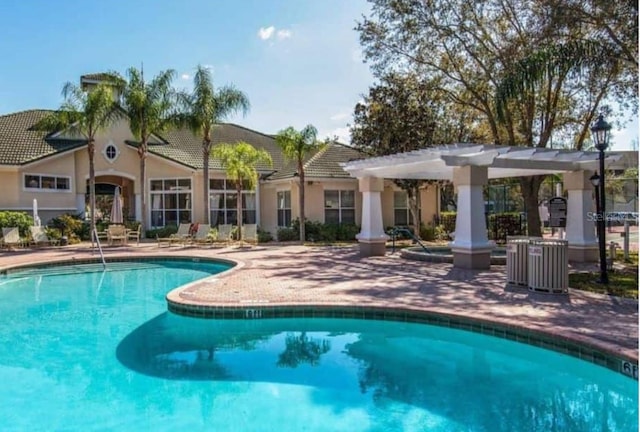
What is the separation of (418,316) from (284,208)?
18031 millimetres

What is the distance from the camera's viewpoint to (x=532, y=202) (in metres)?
19.0

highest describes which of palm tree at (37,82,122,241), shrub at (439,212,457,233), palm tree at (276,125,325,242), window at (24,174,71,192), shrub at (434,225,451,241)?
palm tree at (37,82,122,241)

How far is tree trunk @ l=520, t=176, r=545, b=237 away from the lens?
18.6 metres

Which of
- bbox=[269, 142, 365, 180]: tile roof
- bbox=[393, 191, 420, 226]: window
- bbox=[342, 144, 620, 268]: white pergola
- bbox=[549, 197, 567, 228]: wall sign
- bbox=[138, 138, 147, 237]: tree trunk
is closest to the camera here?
bbox=[342, 144, 620, 268]: white pergola

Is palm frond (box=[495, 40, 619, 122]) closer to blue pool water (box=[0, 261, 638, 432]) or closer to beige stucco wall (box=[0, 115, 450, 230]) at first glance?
blue pool water (box=[0, 261, 638, 432])

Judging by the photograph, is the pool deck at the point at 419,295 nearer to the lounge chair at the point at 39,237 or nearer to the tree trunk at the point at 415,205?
the lounge chair at the point at 39,237

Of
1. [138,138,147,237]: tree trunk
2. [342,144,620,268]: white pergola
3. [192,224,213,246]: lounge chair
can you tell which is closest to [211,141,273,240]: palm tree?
[192,224,213,246]: lounge chair

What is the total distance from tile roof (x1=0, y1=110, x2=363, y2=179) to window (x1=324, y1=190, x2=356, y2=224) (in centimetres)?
109

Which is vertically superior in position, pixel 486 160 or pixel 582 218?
pixel 486 160

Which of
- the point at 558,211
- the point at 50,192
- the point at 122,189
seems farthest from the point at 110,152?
the point at 558,211

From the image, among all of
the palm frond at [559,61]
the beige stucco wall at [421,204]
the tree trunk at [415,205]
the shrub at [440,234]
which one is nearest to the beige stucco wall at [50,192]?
the beige stucco wall at [421,204]

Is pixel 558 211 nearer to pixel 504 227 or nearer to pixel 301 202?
pixel 504 227

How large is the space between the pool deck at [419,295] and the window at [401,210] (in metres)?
9.98

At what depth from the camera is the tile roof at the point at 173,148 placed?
80.1 feet
